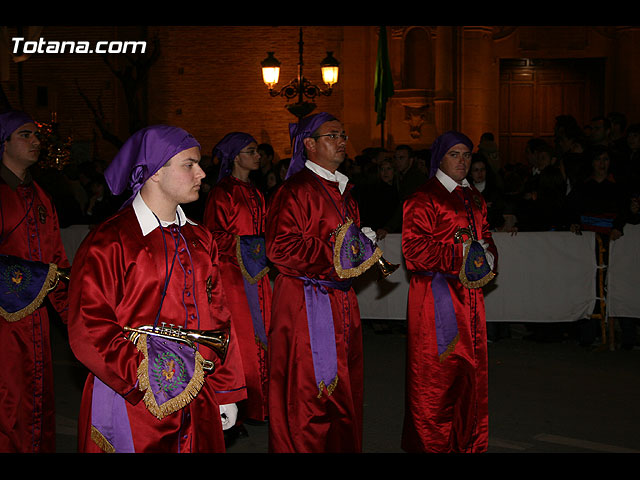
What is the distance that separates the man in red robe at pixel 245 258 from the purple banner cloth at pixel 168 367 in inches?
118

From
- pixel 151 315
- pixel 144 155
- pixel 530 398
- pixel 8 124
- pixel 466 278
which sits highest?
pixel 8 124

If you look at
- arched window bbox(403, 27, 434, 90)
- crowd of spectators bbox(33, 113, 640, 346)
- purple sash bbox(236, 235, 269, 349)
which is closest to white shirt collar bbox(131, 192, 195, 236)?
purple sash bbox(236, 235, 269, 349)

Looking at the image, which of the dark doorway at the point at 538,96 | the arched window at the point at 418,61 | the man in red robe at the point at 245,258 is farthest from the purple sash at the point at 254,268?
the dark doorway at the point at 538,96

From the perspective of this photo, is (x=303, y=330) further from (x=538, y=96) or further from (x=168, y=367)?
(x=538, y=96)

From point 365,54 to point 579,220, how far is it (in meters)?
11.9

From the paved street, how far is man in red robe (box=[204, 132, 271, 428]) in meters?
0.44

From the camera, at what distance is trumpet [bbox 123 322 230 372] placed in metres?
2.94

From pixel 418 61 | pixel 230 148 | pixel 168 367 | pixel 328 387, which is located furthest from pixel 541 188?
pixel 418 61

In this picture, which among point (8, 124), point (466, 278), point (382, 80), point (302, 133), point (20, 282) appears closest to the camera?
point (20, 282)

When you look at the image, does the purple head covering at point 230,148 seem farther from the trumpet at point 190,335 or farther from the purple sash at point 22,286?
the trumpet at point 190,335

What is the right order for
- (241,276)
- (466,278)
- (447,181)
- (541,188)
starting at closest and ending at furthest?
(466,278) → (447,181) → (241,276) → (541,188)

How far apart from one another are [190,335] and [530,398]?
15.3ft

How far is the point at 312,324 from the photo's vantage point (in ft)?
14.6

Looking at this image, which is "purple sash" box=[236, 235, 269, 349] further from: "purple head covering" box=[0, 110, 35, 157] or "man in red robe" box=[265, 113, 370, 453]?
"purple head covering" box=[0, 110, 35, 157]
